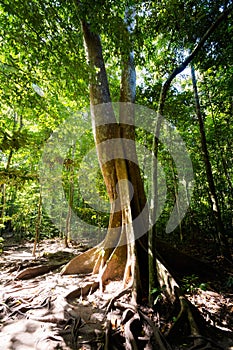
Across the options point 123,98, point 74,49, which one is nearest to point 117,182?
point 123,98

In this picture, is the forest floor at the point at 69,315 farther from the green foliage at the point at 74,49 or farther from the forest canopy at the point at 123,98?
the green foliage at the point at 74,49

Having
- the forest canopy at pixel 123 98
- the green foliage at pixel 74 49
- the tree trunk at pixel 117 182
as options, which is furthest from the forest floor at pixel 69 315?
the green foliage at pixel 74 49

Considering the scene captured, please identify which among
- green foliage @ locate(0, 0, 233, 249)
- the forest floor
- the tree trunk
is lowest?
the forest floor

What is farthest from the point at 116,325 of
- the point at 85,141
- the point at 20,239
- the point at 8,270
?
the point at 20,239

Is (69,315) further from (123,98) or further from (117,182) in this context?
(123,98)

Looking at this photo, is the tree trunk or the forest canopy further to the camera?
the tree trunk

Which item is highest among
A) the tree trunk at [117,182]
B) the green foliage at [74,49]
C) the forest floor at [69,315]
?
the green foliage at [74,49]

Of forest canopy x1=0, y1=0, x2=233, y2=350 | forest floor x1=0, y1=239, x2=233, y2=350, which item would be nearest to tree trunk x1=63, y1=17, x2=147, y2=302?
forest canopy x1=0, y1=0, x2=233, y2=350

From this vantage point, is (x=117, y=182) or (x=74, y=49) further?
(x=117, y=182)

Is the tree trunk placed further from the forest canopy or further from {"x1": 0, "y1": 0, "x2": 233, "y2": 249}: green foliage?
{"x1": 0, "y1": 0, "x2": 233, "y2": 249}: green foliage

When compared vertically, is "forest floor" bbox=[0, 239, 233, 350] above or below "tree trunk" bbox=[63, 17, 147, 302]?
below

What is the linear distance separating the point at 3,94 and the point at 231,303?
6081 millimetres

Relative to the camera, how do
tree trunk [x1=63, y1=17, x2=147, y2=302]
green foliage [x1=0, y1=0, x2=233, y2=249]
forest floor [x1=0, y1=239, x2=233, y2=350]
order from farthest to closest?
tree trunk [x1=63, y1=17, x2=147, y2=302], green foliage [x1=0, y1=0, x2=233, y2=249], forest floor [x1=0, y1=239, x2=233, y2=350]

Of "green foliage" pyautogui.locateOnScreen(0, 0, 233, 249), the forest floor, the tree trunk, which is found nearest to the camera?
the forest floor
